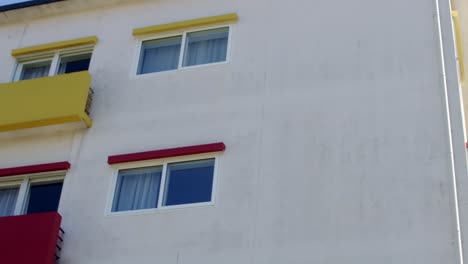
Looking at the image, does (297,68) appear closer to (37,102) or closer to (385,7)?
(385,7)

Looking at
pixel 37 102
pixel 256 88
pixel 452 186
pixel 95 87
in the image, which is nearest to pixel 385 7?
pixel 256 88

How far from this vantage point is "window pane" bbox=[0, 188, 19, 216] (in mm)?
16266

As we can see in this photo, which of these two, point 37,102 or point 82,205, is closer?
point 82,205

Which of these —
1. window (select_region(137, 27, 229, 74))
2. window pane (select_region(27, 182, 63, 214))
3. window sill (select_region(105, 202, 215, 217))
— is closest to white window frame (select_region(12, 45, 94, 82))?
window (select_region(137, 27, 229, 74))

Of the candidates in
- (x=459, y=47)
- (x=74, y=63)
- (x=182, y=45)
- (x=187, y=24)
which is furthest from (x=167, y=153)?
(x=459, y=47)

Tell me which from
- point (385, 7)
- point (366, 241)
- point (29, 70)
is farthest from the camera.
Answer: point (29, 70)

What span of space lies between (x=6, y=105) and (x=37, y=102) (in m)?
0.73

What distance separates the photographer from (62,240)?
15062 millimetres

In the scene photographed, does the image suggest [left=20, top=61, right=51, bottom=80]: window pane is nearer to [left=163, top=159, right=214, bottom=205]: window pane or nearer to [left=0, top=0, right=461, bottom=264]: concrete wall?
[left=0, top=0, right=461, bottom=264]: concrete wall

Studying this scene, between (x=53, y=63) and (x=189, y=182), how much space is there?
17.2ft

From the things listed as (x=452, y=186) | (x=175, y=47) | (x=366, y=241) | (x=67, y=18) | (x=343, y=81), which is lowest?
(x=366, y=241)

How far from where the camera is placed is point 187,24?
57.2ft

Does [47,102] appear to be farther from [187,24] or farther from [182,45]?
[187,24]

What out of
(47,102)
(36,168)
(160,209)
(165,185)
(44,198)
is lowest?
(160,209)
